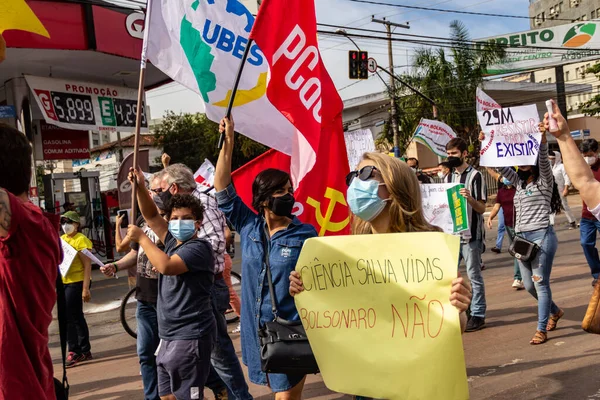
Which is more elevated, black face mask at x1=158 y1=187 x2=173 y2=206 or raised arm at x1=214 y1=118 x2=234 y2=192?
raised arm at x1=214 y1=118 x2=234 y2=192

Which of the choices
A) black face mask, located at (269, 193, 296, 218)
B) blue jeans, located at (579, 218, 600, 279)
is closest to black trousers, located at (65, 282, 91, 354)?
black face mask, located at (269, 193, 296, 218)

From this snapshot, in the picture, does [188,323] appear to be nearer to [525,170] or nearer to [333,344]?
[333,344]

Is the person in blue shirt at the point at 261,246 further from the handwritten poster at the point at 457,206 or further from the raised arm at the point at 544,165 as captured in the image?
the handwritten poster at the point at 457,206

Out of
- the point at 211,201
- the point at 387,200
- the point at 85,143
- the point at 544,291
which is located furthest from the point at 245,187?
the point at 85,143

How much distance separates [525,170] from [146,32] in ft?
13.3

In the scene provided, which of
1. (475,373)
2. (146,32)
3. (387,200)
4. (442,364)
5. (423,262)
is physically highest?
(146,32)

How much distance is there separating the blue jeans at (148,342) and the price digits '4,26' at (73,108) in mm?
9904

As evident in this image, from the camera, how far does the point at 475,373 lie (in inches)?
221

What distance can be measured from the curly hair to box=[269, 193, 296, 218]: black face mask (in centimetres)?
68

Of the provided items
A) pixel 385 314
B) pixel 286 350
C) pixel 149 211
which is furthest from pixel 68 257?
pixel 385 314

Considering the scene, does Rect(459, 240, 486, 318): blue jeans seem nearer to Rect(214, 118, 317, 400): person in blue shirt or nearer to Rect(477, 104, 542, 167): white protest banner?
Rect(477, 104, 542, 167): white protest banner

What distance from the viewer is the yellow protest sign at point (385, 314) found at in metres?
2.66

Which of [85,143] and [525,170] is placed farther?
[85,143]

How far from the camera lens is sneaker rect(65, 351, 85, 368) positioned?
7.39m
